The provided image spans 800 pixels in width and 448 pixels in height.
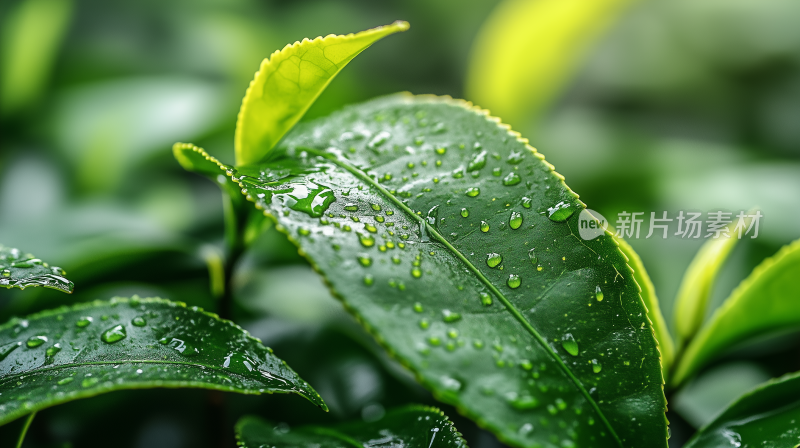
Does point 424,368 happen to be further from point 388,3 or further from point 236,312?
point 388,3

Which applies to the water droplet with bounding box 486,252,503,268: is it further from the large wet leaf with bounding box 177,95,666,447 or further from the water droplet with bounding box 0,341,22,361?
the water droplet with bounding box 0,341,22,361

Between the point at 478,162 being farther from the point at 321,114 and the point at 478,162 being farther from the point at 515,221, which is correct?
the point at 321,114

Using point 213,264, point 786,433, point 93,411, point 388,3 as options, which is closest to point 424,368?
point 786,433

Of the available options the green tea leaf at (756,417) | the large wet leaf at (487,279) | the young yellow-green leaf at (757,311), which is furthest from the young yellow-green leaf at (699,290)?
the large wet leaf at (487,279)

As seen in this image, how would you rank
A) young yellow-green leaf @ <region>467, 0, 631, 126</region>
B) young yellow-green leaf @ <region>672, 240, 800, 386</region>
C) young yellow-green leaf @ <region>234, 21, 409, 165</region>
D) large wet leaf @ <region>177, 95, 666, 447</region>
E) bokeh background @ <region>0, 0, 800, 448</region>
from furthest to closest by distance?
1. young yellow-green leaf @ <region>467, 0, 631, 126</region>
2. bokeh background @ <region>0, 0, 800, 448</region>
3. young yellow-green leaf @ <region>672, 240, 800, 386</region>
4. young yellow-green leaf @ <region>234, 21, 409, 165</region>
5. large wet leaf @ <region>177, 95, 666, 447</region>

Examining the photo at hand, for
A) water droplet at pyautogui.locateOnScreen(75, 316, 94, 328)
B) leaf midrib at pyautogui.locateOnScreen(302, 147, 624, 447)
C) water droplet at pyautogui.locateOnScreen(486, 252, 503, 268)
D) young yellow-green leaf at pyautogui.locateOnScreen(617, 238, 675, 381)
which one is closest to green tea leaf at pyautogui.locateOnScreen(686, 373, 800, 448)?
young yellow-green leaf at pyautogui.locateOnScreen(617, 238, 675, 381)

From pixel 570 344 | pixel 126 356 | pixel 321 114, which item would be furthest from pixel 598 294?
pixel 321 114

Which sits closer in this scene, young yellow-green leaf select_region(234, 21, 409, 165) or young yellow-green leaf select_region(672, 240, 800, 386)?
young yellow-green leaf select_region(234, 21, 409, 165)
